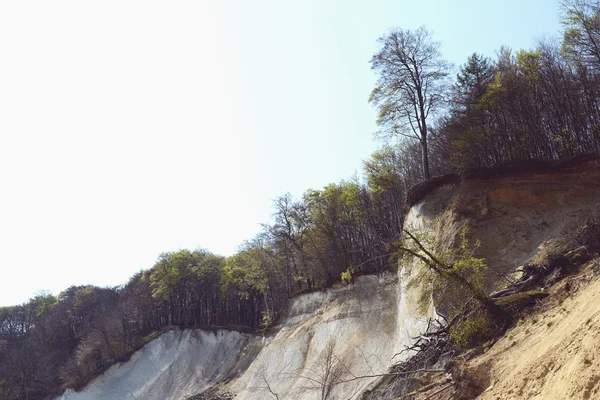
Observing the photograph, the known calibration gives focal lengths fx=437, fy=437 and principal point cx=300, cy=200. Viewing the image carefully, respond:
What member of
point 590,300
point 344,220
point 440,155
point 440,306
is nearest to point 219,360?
point 344,220

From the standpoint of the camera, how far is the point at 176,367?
46.6 metres

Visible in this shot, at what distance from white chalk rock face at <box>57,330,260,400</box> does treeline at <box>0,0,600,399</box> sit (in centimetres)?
181

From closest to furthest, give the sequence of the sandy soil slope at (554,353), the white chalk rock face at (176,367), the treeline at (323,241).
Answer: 1. the sandy soil slope at (554,353)
2. the treeline at (323,241)
3. the white chalk rock face at (176,367)

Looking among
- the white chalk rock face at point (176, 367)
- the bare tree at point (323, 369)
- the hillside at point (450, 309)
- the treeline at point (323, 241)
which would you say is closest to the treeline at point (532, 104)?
the treeline at point (323, 241)

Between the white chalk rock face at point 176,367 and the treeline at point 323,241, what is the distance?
181 centimetres

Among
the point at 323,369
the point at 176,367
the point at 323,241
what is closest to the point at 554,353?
the point at 323,369

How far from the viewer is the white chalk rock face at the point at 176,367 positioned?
144 feet

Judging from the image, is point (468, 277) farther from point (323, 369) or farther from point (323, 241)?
point (323, 241)

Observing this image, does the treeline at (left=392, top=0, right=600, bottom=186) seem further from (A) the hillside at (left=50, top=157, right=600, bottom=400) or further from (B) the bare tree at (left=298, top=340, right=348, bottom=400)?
(B) the bare tree at (left=298, top=340, right=348, bottom=400)

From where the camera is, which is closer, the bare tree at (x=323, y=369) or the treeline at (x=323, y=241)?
the bare tree at (x=323, y=369)

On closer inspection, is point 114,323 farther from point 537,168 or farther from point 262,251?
point 537,168

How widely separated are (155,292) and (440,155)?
4101 cm

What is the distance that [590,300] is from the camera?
9.23m

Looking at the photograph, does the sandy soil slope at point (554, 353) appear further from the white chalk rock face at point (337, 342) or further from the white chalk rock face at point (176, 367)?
the white chalk rock face at point (176, 367)
